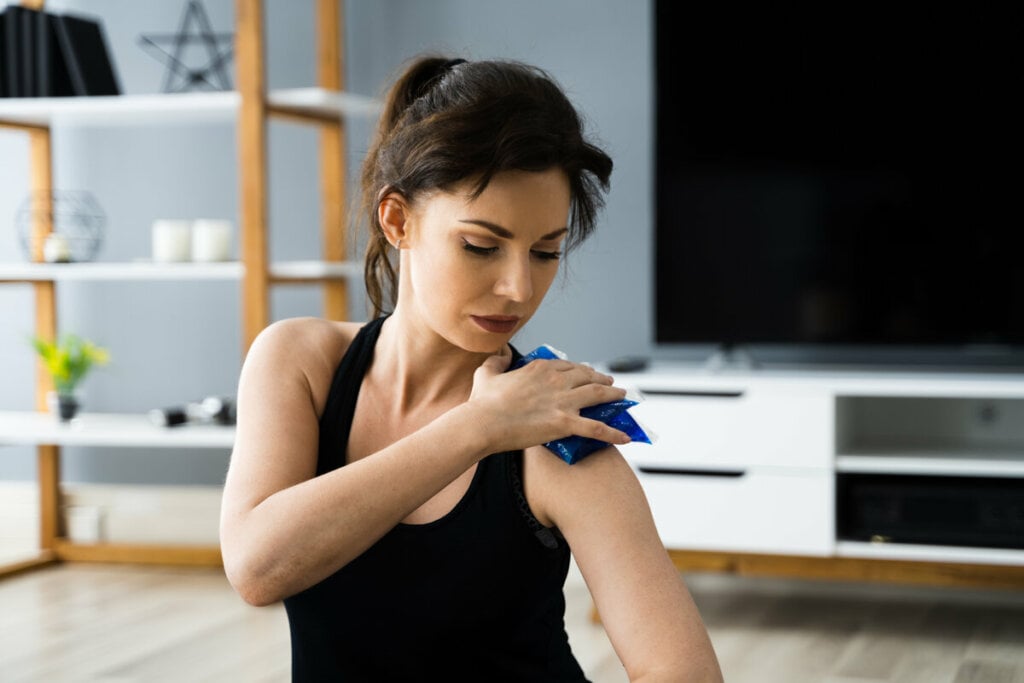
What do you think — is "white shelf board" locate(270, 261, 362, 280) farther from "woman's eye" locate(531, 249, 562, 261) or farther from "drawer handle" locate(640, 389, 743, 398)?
"woman's eye" locate(531, 249, 562, 261)

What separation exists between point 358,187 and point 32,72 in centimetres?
280

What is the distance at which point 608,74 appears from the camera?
12.6 feet

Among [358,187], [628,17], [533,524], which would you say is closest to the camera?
[533,524]

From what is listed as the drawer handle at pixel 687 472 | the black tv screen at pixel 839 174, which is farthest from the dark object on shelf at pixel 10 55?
the drawer handle at pixel 687 472

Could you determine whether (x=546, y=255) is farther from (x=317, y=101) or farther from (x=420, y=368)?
(x=317, y=101)

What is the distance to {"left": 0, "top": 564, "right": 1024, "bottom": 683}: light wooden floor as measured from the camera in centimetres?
288

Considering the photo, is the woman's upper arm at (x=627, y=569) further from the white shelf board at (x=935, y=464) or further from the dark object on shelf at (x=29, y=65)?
the dark object on shelf at (x=29, y=65)

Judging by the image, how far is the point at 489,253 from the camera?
113 centimetres

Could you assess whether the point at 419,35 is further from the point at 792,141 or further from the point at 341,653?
the point at 341,653

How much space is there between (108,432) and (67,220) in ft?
2.76

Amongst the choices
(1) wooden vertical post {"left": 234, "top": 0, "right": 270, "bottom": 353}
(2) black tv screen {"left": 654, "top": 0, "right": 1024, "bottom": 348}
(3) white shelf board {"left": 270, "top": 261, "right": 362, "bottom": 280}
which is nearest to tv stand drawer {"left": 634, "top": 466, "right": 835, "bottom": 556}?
(2) black tv screen {"left": 654, "top": 0, "right": 1024, "bottom": 348}

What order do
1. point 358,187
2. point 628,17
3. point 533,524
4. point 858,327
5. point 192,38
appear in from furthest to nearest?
point 192,38
point 628,17
point 858,327
point 358,187
point 533,524

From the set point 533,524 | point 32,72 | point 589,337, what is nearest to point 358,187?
point 533,524

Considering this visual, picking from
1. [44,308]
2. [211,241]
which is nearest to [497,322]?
[211,241]
